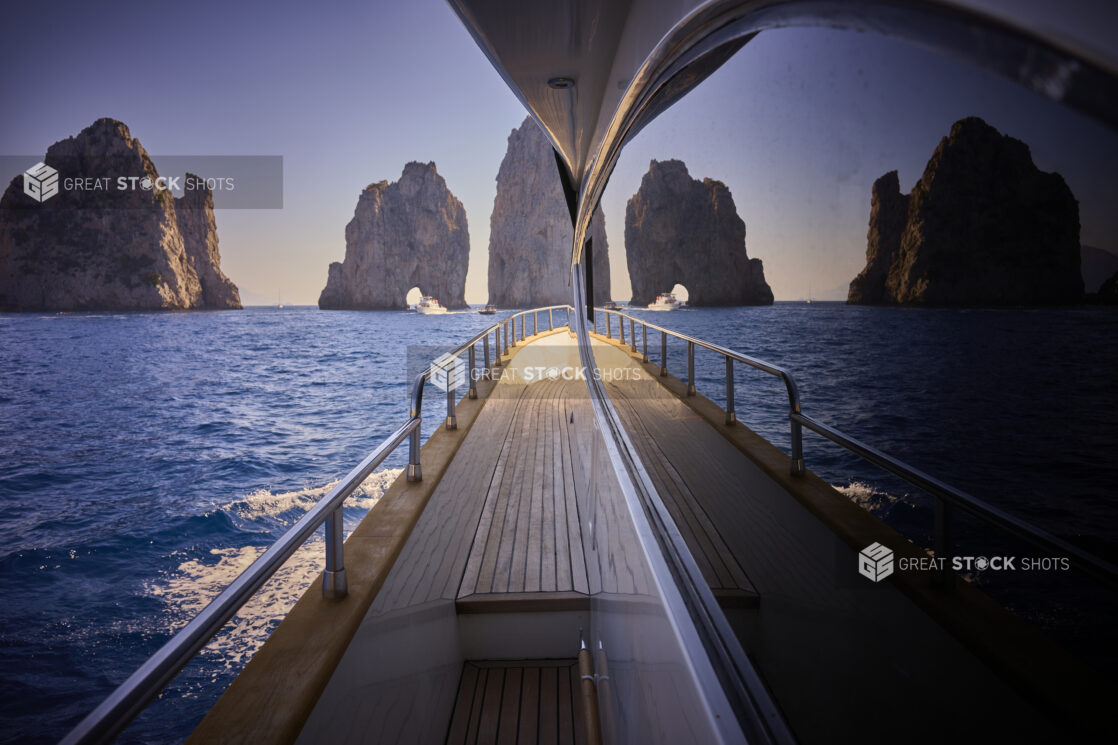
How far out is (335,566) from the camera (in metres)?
1.55

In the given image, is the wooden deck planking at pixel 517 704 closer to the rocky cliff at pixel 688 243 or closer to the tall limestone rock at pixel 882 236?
the rocky cliff at pixel 688 243

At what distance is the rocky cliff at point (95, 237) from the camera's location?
39062mm

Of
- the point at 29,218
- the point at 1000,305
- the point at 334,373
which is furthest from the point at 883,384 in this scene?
the point at 29,218

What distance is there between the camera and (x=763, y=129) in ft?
1.13

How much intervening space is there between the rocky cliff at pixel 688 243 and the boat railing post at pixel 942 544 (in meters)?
0.17

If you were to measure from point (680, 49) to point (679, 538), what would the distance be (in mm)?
434

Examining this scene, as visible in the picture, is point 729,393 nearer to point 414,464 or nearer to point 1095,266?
point 1095,266

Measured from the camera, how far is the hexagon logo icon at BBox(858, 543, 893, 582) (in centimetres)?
21

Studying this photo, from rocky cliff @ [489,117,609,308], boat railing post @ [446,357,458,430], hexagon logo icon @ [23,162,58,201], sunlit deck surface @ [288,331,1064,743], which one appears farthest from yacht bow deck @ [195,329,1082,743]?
hexagon logo icon @ [23,162,58,201]

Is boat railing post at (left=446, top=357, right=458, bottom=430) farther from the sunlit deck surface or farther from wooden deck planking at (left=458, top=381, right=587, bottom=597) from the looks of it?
the sunlit deck surface

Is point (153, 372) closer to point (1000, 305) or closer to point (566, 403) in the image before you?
point (566, 403)

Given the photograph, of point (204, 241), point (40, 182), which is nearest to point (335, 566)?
point (204, 241)

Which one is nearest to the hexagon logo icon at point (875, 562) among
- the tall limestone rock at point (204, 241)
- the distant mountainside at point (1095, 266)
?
the distant mountainside at point (1095, 266)

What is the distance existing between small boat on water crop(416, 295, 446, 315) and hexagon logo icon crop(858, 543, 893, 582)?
52654 mm
